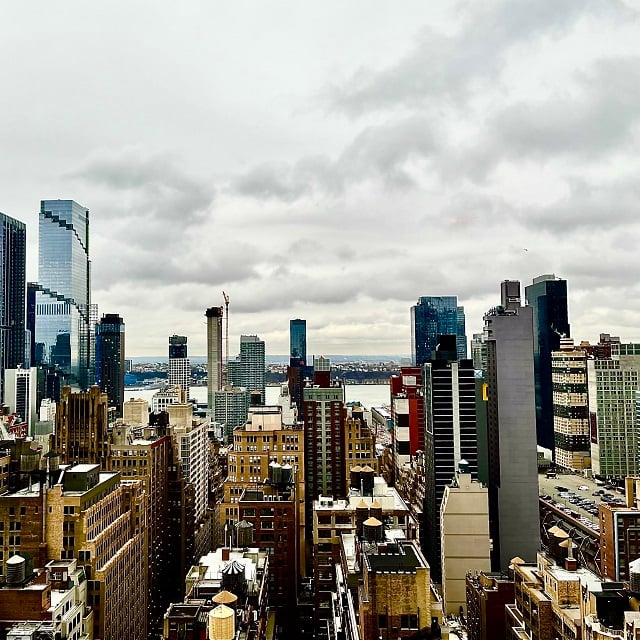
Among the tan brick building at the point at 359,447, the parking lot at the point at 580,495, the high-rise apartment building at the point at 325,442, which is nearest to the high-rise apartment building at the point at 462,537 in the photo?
the tan brick building at the point at 359,447

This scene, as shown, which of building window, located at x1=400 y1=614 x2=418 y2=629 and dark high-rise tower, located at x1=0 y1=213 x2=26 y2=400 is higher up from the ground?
dark high-rise tower, located at x1=0 y1=213 x2=26 y2=400

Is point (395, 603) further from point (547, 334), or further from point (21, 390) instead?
point (21, 390)

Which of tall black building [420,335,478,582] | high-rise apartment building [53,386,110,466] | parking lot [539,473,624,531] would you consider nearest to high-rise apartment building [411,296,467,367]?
parking lot [539,473,624,531]

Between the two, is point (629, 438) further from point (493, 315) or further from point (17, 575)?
point (17, 575)

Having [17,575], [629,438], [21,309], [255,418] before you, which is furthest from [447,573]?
Answer: [21,309]

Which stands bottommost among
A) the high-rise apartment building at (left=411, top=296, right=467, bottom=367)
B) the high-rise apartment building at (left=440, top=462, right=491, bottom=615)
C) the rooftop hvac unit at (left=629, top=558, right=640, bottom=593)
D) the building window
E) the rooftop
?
the high-rise apartment building at (left=440, top=462, right=491, bottom=615)

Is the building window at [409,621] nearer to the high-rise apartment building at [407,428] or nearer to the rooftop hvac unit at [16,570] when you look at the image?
the rooftop hvac unit at [16,570]

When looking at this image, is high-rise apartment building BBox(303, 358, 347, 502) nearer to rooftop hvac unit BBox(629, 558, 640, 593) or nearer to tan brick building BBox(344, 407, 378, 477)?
tan brick building BBox(344, 407, 378, 477)
